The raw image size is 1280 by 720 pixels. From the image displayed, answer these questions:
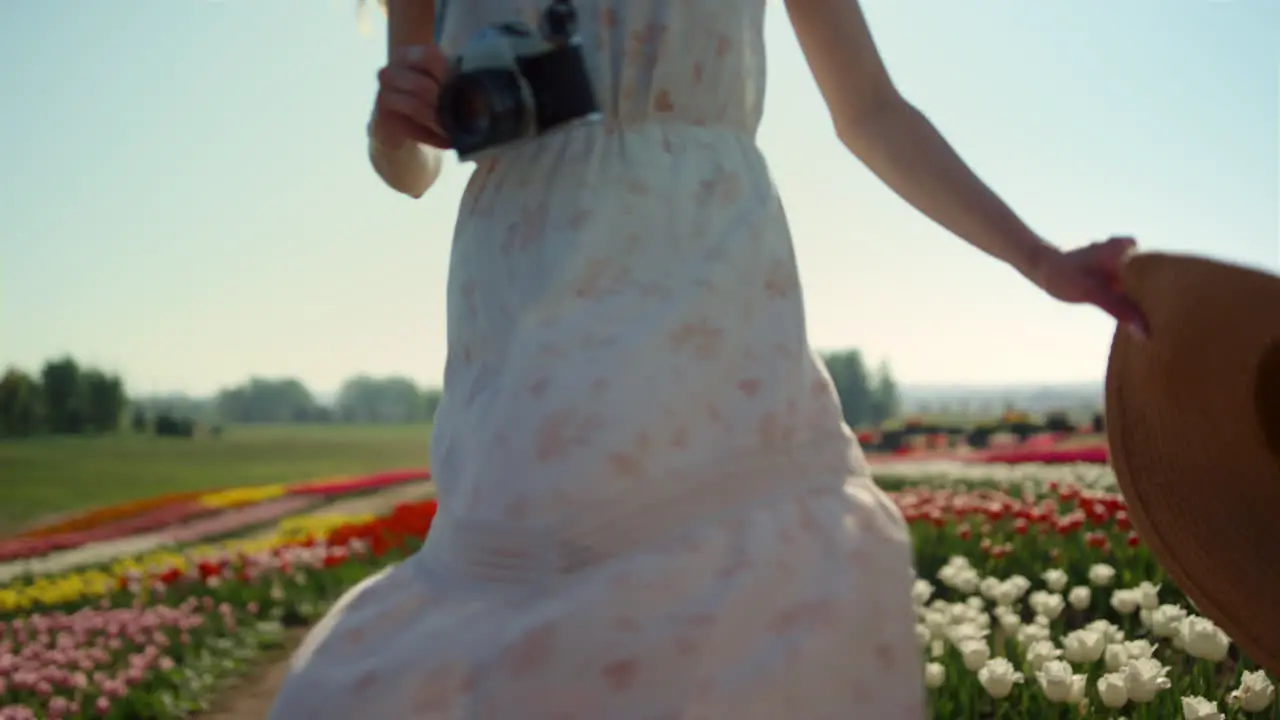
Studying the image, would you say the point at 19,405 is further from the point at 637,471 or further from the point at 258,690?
the point at 637,471

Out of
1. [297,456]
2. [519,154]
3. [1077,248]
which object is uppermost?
[519,154]

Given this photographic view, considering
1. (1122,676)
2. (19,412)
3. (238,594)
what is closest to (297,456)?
(19,412)

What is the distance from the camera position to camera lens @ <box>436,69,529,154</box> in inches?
39.4

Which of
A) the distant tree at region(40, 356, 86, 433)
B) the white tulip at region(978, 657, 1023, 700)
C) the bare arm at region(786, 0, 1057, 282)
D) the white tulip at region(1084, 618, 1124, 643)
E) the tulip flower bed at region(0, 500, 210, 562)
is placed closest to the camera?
the bare arm at region(786, 0, 1057, 282)

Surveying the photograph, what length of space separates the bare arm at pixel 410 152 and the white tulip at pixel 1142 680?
1643 millimetres

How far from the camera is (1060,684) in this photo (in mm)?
2053

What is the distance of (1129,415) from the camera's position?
1.60 metres

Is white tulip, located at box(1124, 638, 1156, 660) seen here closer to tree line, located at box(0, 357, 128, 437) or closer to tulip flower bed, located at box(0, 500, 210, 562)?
tulip flower bed, located at box(0, 500, 210, 562)

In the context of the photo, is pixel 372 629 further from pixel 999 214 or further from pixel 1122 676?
pixel 1122 676

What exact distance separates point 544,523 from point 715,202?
0.40 meters

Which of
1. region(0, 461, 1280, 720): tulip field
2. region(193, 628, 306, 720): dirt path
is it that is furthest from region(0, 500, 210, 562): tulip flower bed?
region(193, 628, 306, 720): dirt path

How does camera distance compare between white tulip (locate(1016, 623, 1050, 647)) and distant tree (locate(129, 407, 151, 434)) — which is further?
distant tree (locate(129, 407, 151, 434))

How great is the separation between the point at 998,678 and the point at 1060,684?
15 cm

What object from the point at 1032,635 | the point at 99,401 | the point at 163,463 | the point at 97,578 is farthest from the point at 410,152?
the point at 99,401
